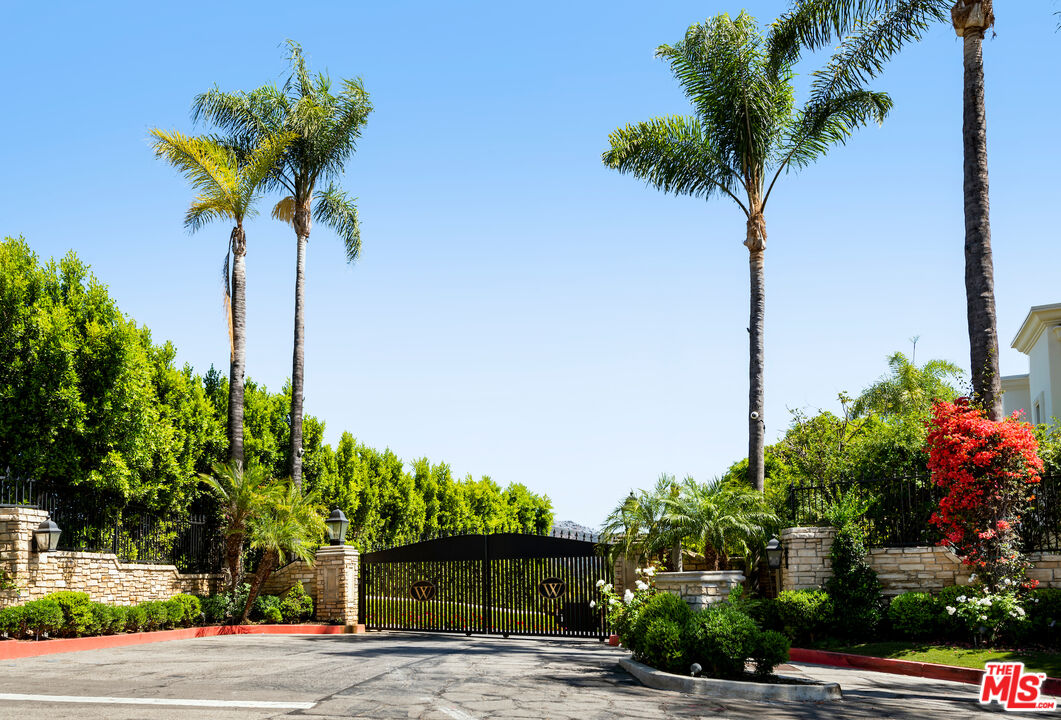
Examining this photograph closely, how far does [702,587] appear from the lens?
12758mm

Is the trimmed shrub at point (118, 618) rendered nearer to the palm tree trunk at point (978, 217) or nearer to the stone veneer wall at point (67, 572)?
the stone veneer wall at point (67, 572)

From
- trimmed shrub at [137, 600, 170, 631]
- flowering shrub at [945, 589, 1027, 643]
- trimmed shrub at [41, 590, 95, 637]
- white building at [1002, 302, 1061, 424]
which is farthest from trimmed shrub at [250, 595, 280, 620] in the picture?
white building at [1002, 302, 1061, 424]

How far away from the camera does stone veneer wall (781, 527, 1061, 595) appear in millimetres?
15023

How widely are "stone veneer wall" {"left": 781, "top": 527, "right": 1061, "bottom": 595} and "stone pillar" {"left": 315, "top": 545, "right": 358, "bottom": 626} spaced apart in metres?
10.7

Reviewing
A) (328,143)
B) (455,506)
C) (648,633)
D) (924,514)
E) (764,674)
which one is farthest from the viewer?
(455,506)

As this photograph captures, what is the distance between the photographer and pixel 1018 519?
15.1 meters

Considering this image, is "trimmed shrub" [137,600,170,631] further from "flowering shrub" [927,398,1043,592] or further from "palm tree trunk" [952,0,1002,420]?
"palm tree trunk" [952,0,1002,420]

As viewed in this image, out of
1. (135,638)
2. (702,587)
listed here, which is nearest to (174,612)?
(135,638)

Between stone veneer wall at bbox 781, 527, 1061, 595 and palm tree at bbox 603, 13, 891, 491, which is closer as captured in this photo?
stone veneer wall at bbox 781, 527, 1061, 595

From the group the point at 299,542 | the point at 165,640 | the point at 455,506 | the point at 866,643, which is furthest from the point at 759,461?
the point at 455,506

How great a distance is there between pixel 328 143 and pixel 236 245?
159 inches

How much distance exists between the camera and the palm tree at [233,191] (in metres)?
23.2

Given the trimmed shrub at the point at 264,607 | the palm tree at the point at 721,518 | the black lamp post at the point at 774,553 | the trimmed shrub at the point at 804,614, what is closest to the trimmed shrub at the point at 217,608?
the trimmed shrub at the point at 264,607

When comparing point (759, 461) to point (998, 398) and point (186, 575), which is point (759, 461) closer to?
point (998, 398)
